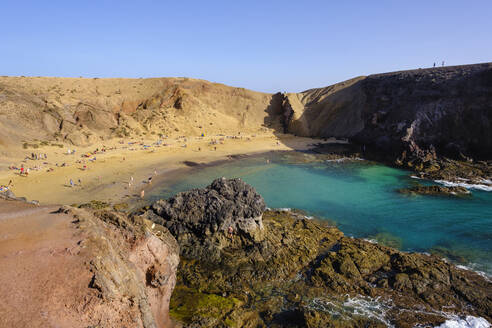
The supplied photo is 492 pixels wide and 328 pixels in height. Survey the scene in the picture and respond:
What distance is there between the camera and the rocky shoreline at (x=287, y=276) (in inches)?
412

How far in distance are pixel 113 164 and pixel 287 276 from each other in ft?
78.2

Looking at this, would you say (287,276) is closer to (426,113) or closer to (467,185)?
(467,185)

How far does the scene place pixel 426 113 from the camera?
112 feet

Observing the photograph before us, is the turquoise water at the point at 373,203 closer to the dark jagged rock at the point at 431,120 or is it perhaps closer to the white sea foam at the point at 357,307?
the dark jagged rock at the point at 431,120

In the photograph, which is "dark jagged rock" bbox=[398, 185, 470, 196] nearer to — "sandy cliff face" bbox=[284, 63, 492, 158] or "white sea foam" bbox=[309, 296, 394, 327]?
"sandy cliff face" bbox=[284, 63, 492, 158]

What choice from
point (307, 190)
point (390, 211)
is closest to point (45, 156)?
point (307, 190)

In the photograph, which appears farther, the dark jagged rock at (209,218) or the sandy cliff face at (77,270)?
the dark jagged rock at (209,218)

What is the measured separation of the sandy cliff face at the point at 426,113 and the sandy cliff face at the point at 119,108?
18506 mm

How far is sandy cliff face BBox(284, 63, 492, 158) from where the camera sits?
31.5m

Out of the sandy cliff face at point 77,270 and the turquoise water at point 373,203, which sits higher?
the sandy cliff face at point 77,270

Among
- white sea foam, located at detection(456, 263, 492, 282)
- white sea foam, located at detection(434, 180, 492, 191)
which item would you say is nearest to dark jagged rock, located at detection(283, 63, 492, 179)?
white sea foam, located at detection(434, 180, 492, 191)

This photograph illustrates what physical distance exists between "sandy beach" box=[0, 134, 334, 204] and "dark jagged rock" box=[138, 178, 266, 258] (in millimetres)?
9092

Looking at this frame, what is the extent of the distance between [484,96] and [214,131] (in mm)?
35630

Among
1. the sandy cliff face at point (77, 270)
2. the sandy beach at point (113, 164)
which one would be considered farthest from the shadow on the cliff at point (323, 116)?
the sandy cliff face at point (77, 270)
